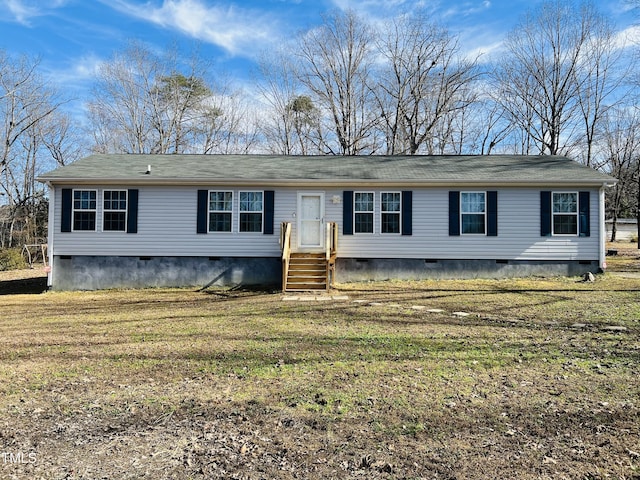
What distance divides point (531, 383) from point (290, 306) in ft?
17.8

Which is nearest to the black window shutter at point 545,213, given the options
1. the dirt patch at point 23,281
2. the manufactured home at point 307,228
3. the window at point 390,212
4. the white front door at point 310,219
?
the manufactured home at point 307,228

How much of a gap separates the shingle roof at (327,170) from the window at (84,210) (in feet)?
1.49

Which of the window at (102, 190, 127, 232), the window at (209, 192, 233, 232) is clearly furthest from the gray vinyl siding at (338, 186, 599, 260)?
the window at (102, 190, 127, 232)

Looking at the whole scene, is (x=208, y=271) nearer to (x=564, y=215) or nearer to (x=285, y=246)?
(x=285, y=246)

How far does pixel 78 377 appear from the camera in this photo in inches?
169

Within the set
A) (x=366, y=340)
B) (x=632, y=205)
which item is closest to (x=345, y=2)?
(x=366, y=340)

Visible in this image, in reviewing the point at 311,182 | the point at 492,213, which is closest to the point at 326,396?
the point at 311,182

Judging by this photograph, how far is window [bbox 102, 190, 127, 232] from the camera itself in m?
12.0

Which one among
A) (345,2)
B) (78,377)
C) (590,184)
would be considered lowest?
(78,377)

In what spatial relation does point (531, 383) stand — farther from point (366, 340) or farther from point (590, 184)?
point (590, 184)

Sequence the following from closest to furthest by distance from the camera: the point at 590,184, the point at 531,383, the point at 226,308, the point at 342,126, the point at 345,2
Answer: the point at 531,383, the point at 226,308, the point at 590,184, the point at 345,2, the point at 342,126

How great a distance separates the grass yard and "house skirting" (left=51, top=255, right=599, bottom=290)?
14.4 feet

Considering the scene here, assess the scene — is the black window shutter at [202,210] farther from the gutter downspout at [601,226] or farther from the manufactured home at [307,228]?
the gutter downspout at [601,226]

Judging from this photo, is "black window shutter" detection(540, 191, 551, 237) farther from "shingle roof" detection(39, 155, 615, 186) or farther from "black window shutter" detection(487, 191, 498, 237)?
"black window shutter" detection(487, 191, 498, 237)
